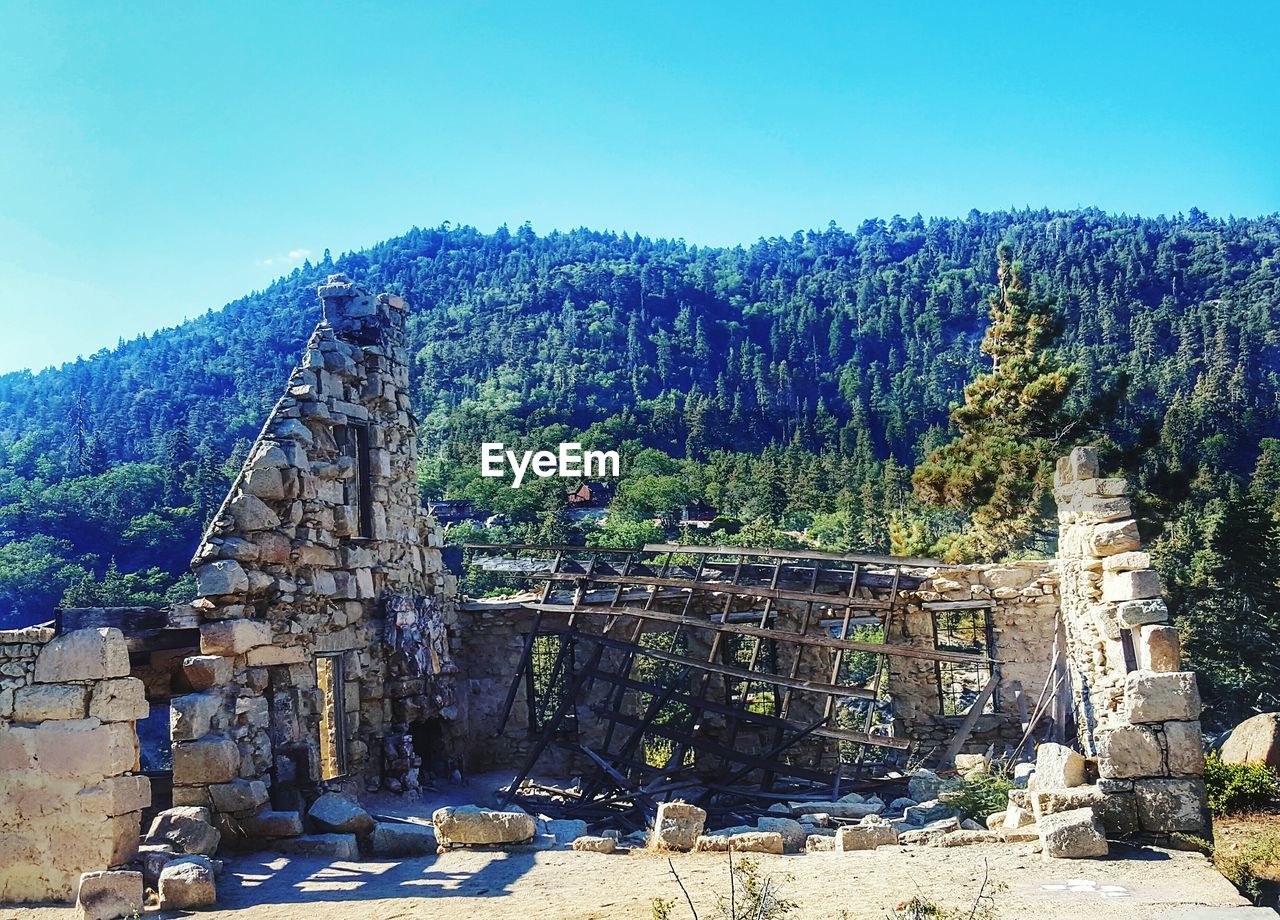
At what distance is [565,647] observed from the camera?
50.6 feet

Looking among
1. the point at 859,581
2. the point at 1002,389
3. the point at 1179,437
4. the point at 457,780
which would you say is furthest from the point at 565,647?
the point at 1179,437

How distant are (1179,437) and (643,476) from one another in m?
27.2

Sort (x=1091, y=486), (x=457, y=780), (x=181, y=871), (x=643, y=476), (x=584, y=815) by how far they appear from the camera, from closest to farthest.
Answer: (x=181, y=871)
(x=1091, y=486)
(x=584, y=815)
(x=457, y=780)
(x=643, y=476)

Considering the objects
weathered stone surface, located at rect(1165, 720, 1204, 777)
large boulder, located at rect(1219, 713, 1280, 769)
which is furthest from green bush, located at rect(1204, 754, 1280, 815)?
weathered stone surface, located at rect(1165, 720, 1204, 777)

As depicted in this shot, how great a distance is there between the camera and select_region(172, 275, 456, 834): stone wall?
1067 centimetres

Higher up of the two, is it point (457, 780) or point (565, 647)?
point (565, 647)

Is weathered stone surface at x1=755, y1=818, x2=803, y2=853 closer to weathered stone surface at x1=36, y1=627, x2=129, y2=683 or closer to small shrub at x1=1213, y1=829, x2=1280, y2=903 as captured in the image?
small shrub at x1=1213, y1=829, x2=1280, y2=903

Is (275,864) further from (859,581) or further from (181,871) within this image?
(859,581)

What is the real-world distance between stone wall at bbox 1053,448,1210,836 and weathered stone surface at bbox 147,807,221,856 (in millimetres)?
7658

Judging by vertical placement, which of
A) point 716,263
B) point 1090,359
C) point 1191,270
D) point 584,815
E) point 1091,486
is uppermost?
point 716,263

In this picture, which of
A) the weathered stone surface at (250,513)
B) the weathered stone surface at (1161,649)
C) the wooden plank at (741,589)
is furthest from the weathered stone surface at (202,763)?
the weathered stone surface at (1161,649)

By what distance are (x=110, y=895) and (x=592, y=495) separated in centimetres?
5047

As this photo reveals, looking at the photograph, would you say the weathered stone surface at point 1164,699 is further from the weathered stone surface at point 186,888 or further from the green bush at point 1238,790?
the weathered stone surface at point 186,888

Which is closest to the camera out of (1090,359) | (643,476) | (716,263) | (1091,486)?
(1091,486)
